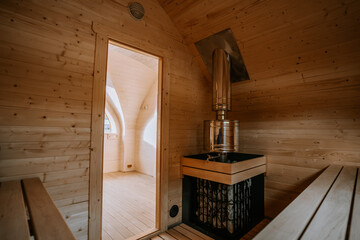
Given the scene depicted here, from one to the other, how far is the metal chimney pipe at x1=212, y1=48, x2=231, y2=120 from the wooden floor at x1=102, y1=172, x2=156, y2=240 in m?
1.56

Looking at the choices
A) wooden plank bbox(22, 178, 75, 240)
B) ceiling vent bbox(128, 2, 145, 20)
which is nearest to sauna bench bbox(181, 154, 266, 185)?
wooden plank bbox(22, 178, 75, 240)

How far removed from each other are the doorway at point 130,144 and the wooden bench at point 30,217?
1324mm

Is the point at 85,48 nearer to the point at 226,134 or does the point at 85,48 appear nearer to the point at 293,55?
the point at 226,134

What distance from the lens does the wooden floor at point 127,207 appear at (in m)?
2.20

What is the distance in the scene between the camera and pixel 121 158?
208 inches

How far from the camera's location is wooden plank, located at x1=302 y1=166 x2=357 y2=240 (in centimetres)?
71

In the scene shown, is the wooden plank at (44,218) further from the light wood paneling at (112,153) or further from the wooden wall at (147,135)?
the light wood paneling at (112,153)

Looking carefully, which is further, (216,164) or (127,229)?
(127,229)

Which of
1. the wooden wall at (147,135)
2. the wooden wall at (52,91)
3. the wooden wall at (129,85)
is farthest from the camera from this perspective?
the wooden wall at (147,135)

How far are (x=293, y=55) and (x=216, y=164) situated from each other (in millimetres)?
1411

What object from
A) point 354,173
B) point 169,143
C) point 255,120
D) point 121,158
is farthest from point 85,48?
point 121,158

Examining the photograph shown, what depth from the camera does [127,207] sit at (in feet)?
9.33

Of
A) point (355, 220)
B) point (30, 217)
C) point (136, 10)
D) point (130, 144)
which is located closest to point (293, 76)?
point (355, 220)

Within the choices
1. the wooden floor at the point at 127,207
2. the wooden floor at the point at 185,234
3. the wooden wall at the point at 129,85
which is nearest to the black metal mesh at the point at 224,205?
the wooden floor at the point at 185,234
